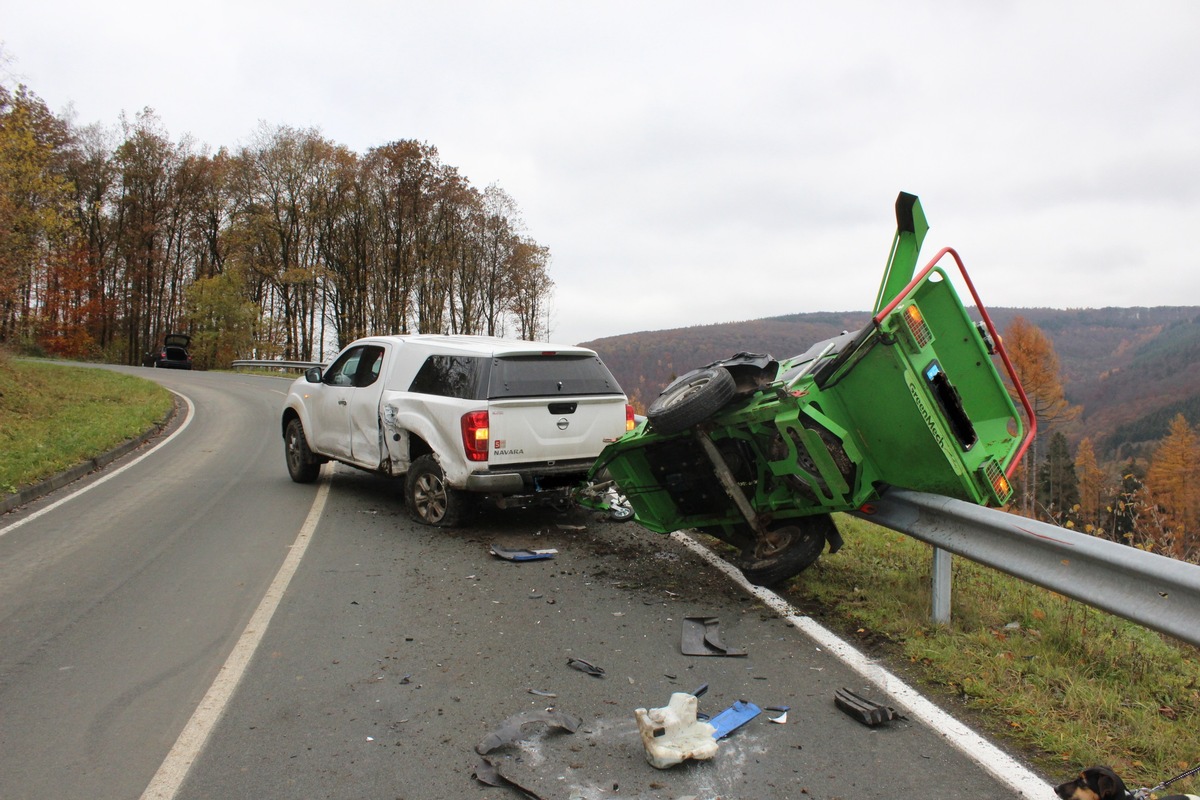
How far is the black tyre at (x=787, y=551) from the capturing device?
5.39 metres

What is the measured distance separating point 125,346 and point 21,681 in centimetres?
5271

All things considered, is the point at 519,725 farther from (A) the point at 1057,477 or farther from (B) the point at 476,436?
(A) the point at 1057,477

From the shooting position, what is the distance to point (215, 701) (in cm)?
390

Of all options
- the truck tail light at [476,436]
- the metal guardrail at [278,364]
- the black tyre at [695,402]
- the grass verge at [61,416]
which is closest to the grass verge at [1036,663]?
the black tyre at [695,402]

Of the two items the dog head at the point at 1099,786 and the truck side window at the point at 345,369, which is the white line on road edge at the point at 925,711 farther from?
the truck side window at the point at 345,369

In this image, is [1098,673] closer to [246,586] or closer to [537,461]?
[537,461]

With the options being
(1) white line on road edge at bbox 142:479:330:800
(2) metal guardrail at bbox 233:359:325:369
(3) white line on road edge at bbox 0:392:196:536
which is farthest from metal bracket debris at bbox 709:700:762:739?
(2) metal guardrail at bbox 233:359:325:369

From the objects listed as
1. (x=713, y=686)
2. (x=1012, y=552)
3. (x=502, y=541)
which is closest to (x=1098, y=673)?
(x=1012, y=552)

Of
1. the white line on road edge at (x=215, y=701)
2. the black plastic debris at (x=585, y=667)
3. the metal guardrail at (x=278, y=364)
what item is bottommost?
the white line on road edge at (x=215, y=701)

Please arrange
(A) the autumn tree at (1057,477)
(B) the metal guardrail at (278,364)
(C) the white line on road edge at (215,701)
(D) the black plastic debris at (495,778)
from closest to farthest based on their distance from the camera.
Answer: (D) the black plastic debris at (495,778) < (C) the white line on road edge at (215,701) < (B) the metal guardrail at (278,364) < (A) the autumn tree at (1057,477)

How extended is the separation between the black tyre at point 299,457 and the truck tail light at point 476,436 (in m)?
3.84

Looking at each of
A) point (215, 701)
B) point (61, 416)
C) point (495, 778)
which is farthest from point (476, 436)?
point (61, 416)

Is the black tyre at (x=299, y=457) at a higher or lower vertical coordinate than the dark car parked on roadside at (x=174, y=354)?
lower

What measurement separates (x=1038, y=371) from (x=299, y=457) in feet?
197
